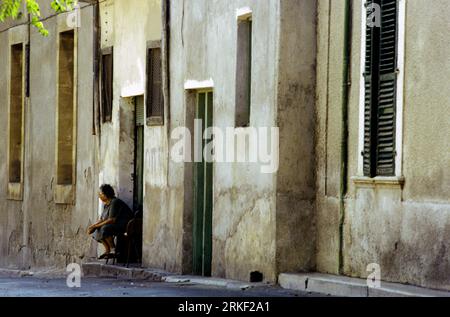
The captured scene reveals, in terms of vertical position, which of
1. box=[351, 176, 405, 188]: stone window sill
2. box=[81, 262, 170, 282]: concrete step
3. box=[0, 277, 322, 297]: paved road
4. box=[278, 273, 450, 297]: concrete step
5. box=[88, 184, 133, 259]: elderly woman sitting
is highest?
box=[351, 176, 405, 188]: stone window sill

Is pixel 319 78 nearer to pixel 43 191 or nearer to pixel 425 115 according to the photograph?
pixel 425 115

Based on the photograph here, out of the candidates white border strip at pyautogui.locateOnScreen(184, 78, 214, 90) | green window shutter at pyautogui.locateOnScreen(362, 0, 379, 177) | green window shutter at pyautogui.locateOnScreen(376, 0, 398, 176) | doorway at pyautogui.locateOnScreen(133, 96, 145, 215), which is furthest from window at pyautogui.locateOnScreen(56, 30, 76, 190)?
green window shutter at pyautogui.locateOnScreen(376, 0, 398, 176)

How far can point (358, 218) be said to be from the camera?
14117 millimetres

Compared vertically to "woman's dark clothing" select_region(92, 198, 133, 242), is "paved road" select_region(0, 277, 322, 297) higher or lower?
lower

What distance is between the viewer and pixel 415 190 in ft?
42.7

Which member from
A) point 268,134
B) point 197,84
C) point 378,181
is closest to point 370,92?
point 378,181

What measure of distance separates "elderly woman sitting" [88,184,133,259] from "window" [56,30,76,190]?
10.8 ft

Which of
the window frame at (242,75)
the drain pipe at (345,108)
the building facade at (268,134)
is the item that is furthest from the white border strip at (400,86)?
the window frame at (242,75)

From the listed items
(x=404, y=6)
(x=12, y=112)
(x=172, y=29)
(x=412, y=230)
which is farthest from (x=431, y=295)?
(x=12, y=112)

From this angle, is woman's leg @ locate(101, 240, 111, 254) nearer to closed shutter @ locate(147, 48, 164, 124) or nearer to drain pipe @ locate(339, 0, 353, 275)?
closed shutter @ locate(147, 48, 164, 124)

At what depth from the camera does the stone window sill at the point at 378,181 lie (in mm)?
13266

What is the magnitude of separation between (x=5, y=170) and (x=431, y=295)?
15268mm

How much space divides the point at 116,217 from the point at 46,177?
4.38 m

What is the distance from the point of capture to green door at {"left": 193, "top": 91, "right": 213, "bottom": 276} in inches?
680
